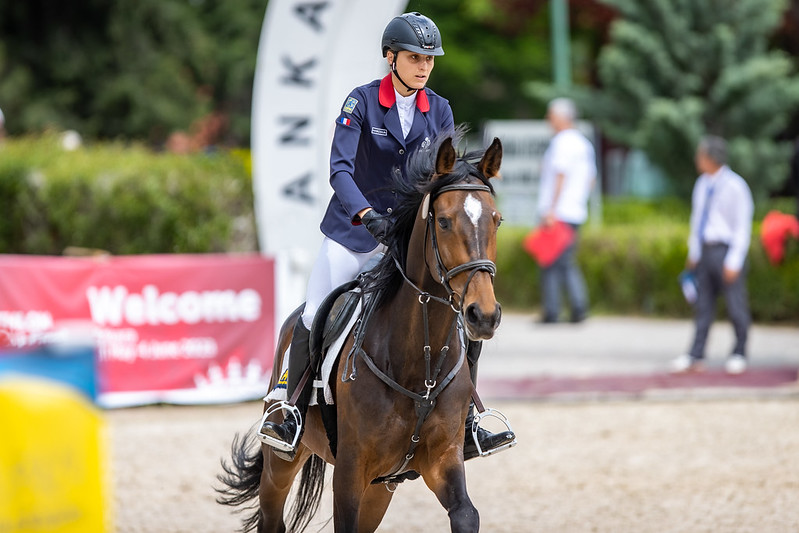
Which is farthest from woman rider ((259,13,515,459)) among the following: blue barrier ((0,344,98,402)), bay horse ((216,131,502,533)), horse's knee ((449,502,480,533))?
blue barrier ((0,344,98,402))

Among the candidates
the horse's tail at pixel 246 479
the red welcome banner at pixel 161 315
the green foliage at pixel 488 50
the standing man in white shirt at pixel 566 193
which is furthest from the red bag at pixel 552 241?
the green foliage at pixel 488 50

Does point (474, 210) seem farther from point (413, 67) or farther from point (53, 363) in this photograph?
point (53, 363)

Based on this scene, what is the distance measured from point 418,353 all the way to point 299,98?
259 inches

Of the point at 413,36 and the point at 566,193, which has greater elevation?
the point at 413,36

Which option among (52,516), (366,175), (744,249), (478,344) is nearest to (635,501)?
(478,344)

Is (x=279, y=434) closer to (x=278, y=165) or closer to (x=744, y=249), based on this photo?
(x=278, y=165)

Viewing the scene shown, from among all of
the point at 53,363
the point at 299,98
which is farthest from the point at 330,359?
the point at 299,98

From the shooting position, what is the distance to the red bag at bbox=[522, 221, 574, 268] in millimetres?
14539

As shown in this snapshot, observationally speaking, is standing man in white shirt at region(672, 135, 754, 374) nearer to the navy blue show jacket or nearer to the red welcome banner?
the red welcome banner

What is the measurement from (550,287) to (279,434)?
10116 millimetres

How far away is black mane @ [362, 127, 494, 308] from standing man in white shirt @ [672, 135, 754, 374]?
713cm

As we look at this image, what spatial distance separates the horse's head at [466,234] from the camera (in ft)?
13.4

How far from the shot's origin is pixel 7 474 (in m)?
2.23

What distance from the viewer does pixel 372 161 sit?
514 cm
